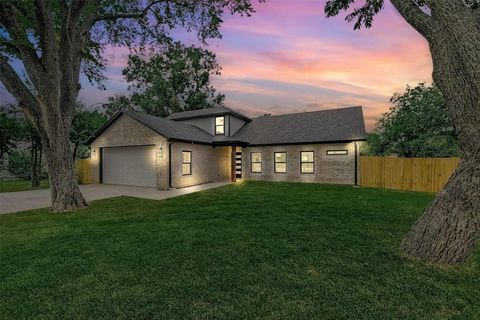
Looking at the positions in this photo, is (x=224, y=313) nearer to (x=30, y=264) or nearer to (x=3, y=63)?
(x=30, y=264)

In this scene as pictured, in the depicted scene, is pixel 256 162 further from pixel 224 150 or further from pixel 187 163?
pixel 187 163

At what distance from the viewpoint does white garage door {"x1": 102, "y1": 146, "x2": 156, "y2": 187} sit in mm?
15438

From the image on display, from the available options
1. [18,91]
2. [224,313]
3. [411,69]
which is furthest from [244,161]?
[224,313]

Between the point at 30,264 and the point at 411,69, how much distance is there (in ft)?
56.8

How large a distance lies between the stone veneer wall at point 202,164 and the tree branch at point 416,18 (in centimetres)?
1259

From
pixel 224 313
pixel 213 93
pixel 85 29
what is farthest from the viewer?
pixel 213 93

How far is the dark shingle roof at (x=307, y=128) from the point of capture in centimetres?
1666

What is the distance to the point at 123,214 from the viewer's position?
8273 millimetres

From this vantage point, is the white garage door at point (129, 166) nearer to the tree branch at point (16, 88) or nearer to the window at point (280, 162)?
the tree branch at point (16, 88)

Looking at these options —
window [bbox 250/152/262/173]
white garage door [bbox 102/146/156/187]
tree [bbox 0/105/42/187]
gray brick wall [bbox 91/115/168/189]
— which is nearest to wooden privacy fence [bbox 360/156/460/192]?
window [bbox 250/152/262/173]

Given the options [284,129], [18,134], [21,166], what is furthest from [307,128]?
[21,166]

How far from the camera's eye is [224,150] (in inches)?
795

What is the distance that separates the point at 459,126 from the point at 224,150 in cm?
1685

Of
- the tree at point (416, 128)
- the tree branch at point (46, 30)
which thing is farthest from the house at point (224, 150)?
the tree branch at point (46, 30)
